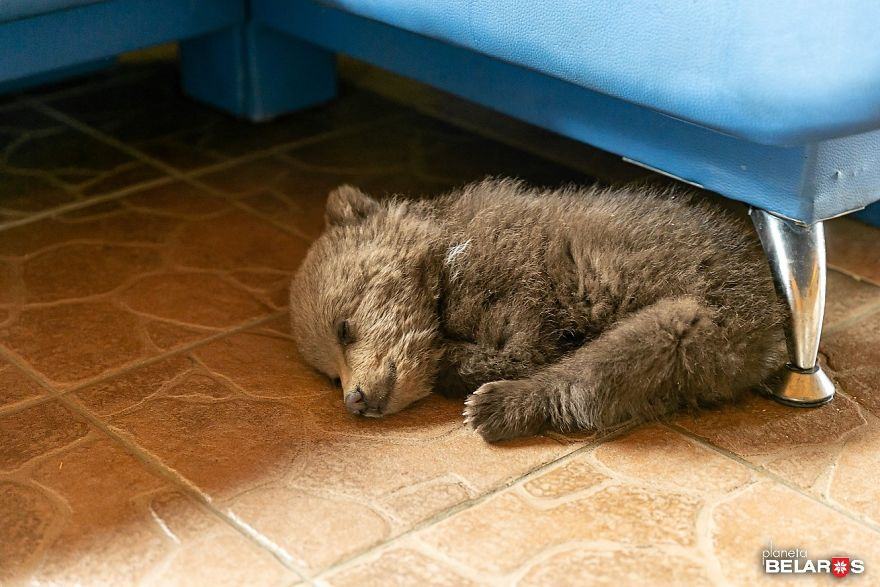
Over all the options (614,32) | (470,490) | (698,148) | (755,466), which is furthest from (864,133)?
(470,490)

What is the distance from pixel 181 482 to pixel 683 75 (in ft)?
4.19

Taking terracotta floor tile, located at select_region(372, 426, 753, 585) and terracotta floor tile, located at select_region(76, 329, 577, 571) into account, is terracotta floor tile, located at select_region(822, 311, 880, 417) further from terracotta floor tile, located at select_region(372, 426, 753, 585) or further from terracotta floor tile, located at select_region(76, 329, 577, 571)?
terracotta floor tile, located at select_region(76, 329, 577, 571)

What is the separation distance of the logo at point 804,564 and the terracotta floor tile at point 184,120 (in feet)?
7.71

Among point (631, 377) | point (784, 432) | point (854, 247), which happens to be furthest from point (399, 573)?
point (854, 247)

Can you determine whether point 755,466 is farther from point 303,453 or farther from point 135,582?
point 135,582

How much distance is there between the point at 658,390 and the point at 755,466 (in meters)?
0.24

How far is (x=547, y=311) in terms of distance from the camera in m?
2.34

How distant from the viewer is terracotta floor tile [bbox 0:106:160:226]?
337 cm

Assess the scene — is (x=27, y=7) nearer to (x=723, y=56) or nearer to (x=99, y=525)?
(x=99, y=525)

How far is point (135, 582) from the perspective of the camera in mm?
1871

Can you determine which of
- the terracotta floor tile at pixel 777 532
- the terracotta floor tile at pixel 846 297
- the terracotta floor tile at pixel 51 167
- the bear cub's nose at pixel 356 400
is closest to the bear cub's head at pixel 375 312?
the bear cub's nose at pixel 356 400

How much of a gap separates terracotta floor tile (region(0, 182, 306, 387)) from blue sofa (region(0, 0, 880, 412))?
1.62ft

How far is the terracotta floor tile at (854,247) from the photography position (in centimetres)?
294

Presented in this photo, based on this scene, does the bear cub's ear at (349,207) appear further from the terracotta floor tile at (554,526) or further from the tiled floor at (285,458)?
the terracotta floor tile at (554,526)
